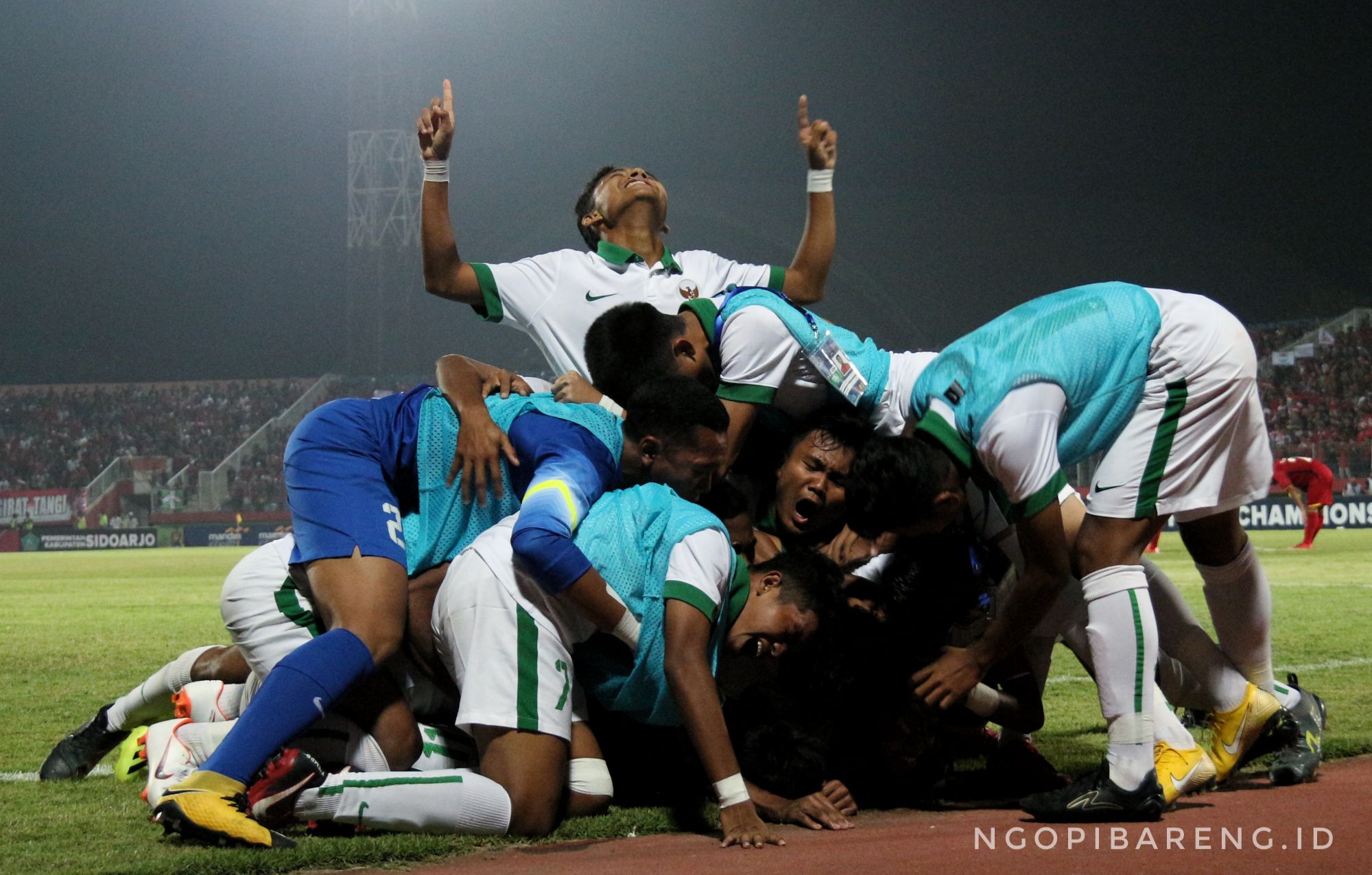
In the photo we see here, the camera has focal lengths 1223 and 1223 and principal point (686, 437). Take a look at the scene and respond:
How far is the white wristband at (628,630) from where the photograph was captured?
3.34 meters

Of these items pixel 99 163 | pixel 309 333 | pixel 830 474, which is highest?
pixel 99 163

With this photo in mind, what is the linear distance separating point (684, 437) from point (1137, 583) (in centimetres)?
133

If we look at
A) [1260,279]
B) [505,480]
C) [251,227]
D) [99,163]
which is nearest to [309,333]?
[251,227]

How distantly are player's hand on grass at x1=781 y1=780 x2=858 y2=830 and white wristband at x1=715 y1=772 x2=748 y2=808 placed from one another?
32 cm

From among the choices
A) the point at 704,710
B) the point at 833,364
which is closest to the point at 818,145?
the point at 833,364

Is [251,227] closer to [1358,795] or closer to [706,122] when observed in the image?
[706,122]

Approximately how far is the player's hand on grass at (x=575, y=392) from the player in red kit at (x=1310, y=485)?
54.3 ft

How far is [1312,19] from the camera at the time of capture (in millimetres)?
34688

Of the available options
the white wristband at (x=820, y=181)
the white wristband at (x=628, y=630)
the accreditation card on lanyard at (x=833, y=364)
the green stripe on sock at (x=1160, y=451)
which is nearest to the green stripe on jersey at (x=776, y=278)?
the white wristband at (x=820, y=181)

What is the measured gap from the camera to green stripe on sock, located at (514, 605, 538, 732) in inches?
129

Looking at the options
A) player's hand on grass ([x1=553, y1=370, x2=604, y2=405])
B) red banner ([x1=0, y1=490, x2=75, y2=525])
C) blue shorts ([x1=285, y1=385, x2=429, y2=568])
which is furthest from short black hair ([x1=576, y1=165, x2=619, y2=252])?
red banner ([x1=0, y1=490, x2=75, y2=525])

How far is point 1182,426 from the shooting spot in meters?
3.42

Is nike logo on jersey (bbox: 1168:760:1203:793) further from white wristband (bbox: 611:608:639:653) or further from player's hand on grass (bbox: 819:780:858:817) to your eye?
white wristband (bbox: 611:608:639:653)

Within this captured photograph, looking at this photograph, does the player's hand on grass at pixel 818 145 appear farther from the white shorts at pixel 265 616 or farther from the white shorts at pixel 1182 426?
the white shorts at pixel 265 616
